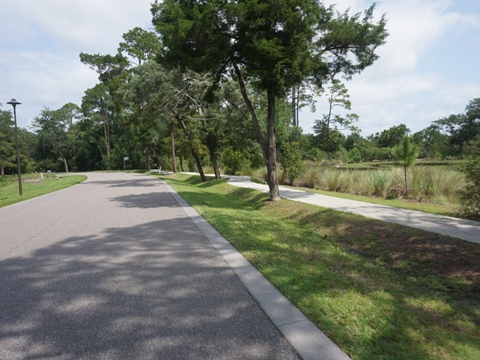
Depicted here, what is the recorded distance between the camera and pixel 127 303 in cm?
309

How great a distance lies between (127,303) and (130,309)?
0.16 meters

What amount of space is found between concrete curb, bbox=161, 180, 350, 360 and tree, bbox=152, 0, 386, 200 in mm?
6746

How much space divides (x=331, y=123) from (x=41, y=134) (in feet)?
212

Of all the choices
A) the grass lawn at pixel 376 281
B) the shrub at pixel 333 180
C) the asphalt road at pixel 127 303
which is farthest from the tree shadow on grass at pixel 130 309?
the shrub at pixel 333 180

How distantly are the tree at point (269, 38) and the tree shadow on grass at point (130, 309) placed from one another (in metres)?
6.85

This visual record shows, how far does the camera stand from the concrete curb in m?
2.23

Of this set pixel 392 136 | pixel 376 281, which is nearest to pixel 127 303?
pixel 376 281

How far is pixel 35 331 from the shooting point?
2604mm

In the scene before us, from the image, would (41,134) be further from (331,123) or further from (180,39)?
(180,39)

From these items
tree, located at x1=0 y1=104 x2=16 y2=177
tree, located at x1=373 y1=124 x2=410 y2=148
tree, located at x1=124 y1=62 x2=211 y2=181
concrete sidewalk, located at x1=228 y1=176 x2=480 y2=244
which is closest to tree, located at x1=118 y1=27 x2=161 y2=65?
tree, located at x1=124 y1=62 x2=211 y2=181

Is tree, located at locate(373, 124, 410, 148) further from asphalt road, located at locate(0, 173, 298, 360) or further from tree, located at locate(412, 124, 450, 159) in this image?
asphalt road, located at locate(0, 173, 298, 360)

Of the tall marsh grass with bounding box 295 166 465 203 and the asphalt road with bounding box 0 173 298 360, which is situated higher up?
the tall marsh grass with bounding box 295 166 465 203

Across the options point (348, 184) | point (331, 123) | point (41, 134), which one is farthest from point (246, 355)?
point (41, 134)

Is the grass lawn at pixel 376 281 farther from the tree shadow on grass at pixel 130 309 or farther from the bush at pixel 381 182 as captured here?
the bush at pixel 381 182
